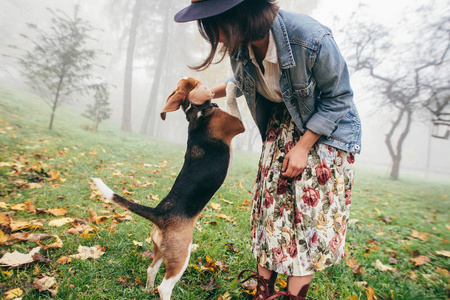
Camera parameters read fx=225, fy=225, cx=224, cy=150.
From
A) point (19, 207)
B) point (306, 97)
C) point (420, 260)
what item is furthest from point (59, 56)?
point (420, 260)

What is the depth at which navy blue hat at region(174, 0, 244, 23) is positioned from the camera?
3.57 ft

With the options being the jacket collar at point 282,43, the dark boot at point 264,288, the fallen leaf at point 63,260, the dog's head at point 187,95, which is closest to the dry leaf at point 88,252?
the fallen leaf at point 63,260

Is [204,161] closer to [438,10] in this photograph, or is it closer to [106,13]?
[438,10]

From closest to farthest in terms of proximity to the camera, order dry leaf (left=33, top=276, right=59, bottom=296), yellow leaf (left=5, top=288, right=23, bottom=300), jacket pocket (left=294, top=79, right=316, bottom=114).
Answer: jacket pocket (left=294, top=79, right=316, bottom=114) → yellow leaf (left=5, top=288, right=23, bottom=300) → dry leaf (left=33, top=276, right=59, bottom=296)

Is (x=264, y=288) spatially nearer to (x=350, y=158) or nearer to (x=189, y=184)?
(x=189, y=184)

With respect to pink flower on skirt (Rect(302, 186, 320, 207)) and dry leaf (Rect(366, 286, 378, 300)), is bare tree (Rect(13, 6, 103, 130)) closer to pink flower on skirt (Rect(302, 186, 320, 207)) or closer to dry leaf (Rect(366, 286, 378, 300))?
pink flower on skirt (Rect(302, 186, 320, 207))

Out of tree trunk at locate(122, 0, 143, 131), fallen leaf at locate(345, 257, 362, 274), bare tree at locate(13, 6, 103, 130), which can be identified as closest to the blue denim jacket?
fallen leaf at locate(345, 257, 362, 274)

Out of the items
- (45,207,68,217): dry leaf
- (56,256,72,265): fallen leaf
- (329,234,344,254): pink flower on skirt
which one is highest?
(329,234,344,254): pink flower on skirt

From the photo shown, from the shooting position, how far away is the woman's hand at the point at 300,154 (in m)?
1.37

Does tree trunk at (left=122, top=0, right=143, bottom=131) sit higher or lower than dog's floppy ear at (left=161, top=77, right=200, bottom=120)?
higher

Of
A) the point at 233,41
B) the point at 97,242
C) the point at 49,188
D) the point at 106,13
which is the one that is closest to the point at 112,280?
the point at 97,242

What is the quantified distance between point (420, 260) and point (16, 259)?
4.33m

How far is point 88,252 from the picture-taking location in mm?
2227

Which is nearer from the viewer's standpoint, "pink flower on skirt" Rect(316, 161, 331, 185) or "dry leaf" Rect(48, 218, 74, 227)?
"pink flower on skirt" Rect(316, 161, 331, 185)
